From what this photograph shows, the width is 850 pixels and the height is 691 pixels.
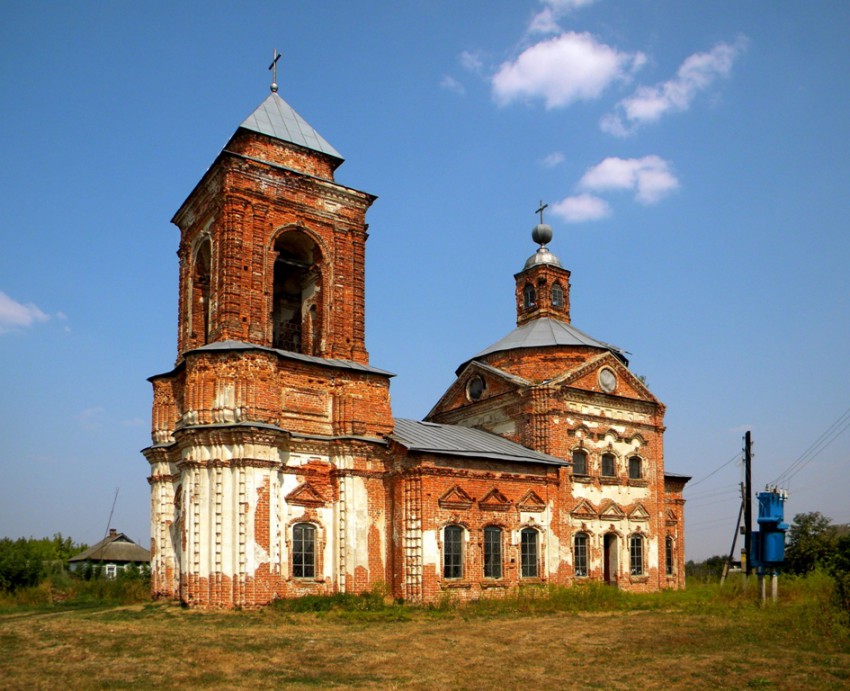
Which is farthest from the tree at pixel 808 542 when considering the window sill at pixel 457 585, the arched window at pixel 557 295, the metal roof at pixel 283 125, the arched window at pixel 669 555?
the metal roof at pixel 283 125

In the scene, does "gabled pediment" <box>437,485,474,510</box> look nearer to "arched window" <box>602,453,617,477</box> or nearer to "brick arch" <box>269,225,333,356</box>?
"brick arch" <box>269,225,333,356</box>

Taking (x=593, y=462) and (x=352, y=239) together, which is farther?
(x=593, y=462)

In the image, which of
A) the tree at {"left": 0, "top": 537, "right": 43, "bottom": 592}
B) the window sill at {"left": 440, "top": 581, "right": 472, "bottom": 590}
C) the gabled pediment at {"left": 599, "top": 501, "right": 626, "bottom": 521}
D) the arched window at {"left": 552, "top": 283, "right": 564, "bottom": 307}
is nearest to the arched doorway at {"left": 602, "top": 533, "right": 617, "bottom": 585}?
the gabled pediment at {"left": 599, "top": 501, "right": 626, "bottom": 521}

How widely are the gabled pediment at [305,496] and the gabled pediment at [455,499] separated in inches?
123

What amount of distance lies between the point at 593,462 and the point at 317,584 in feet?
33.9

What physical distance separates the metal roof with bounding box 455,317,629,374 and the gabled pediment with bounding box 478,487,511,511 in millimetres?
7189

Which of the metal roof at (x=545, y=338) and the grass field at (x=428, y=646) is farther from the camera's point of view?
the metal roof at (x=545, y=338)

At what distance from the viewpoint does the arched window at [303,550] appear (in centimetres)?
1945

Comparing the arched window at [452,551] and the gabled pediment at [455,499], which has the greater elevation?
the gabled pediment at [455,499]

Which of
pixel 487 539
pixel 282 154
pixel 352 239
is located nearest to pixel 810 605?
pixel 487 539

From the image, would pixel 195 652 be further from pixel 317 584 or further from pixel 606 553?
pixel 606 553

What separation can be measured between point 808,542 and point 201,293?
31.4 metres

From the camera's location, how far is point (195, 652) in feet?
40.3

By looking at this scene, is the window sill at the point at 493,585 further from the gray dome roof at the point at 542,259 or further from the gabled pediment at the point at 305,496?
the gray dome roof at the point at 542,259
